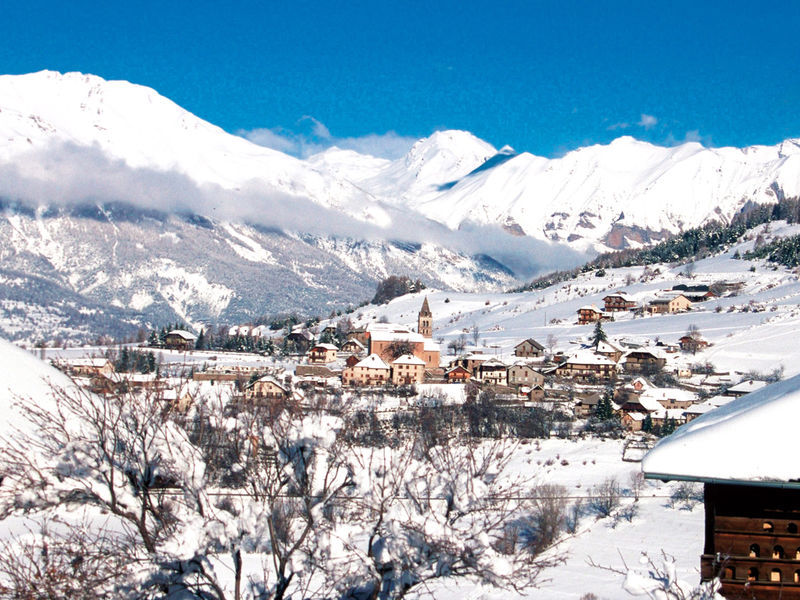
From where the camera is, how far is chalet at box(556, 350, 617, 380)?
267 feet

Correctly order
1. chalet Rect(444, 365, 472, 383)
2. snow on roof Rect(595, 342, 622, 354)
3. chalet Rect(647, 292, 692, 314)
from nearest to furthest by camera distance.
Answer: chalet Rect(444, 365, 472, 383)
snow on roof Rect(595, 342, 622, 354)
chalet Rect(647, 292, 692, 314)

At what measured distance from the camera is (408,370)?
269 ft

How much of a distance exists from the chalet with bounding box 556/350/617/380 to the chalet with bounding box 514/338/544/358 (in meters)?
12.8

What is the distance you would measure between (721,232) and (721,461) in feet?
586

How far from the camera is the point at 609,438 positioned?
55688mm

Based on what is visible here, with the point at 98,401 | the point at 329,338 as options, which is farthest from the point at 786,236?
the point at 98,401

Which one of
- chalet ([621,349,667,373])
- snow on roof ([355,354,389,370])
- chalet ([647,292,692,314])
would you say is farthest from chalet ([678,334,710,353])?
snow on roof ([355,354,389,370])

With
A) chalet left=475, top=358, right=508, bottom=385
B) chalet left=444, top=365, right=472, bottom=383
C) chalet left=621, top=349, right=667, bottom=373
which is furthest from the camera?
chalet left=621, top=349, right=667, bottom=373

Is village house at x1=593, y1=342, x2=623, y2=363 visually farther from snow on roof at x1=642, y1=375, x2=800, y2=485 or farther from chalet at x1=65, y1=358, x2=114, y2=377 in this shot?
snow on roof at x1=642, y1=375, x2=800, y2=485

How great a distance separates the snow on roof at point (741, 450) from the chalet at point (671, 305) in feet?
370

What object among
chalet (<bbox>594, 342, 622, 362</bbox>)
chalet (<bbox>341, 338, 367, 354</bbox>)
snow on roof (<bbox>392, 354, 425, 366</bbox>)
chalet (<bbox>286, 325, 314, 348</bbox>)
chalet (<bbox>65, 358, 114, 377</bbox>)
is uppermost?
chalet (<bbox>286, 325, 314, 348</bbox>)

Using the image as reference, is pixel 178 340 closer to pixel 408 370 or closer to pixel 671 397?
pixel 408 370

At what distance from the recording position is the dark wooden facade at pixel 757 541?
9.06 meters

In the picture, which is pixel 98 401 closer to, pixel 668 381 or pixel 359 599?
pixel 359 599
